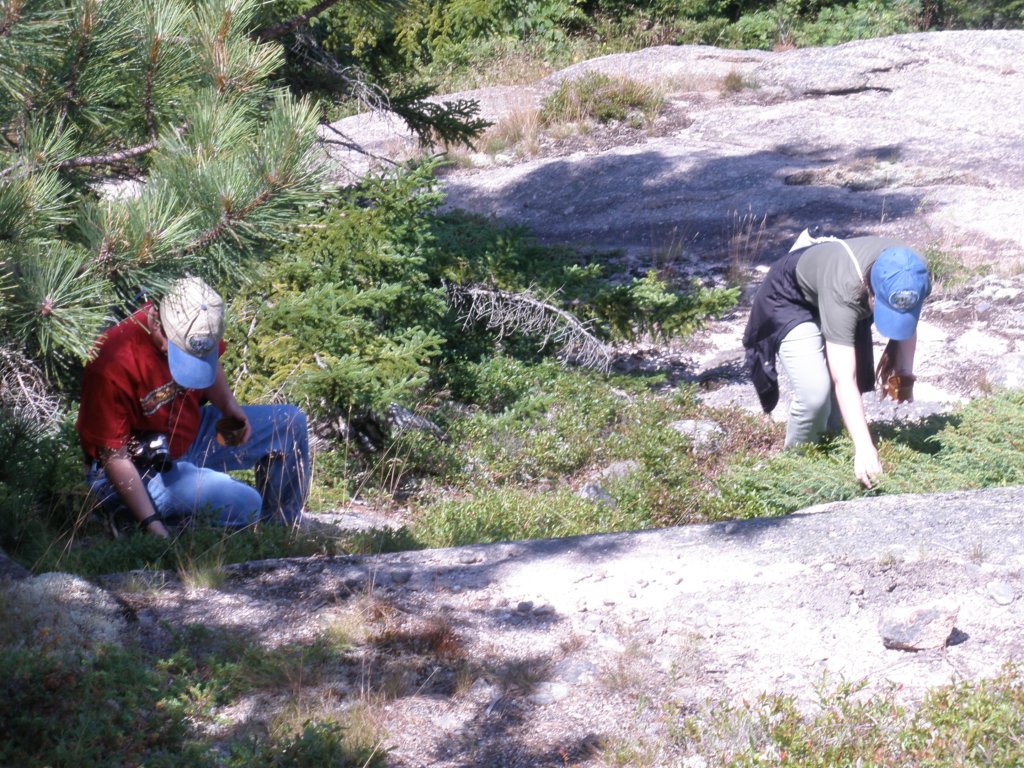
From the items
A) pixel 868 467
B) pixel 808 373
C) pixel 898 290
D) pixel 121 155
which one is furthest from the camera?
pixel 808 373

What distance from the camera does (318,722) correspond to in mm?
2838

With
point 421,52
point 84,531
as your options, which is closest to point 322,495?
point 84,531

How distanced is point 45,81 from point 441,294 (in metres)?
4.47

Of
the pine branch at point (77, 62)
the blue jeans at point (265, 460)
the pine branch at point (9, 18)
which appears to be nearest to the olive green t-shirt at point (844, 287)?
the blue jeans at point (265, 460)

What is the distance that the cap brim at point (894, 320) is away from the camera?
15.1 ft

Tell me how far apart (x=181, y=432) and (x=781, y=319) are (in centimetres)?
283

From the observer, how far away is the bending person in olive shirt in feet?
15.2

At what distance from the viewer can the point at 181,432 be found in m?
4.61

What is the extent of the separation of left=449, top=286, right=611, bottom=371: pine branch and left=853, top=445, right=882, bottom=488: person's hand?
9.84 feet

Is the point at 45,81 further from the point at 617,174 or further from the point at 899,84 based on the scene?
the point at 899,84

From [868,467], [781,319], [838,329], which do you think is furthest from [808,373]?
[868,467]

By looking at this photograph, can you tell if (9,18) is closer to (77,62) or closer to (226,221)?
(77,62)

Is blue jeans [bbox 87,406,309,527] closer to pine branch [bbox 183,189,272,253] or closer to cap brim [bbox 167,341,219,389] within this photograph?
cap brim [bbox 167,341,219,389]

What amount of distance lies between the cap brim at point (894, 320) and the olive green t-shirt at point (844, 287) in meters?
0.15
